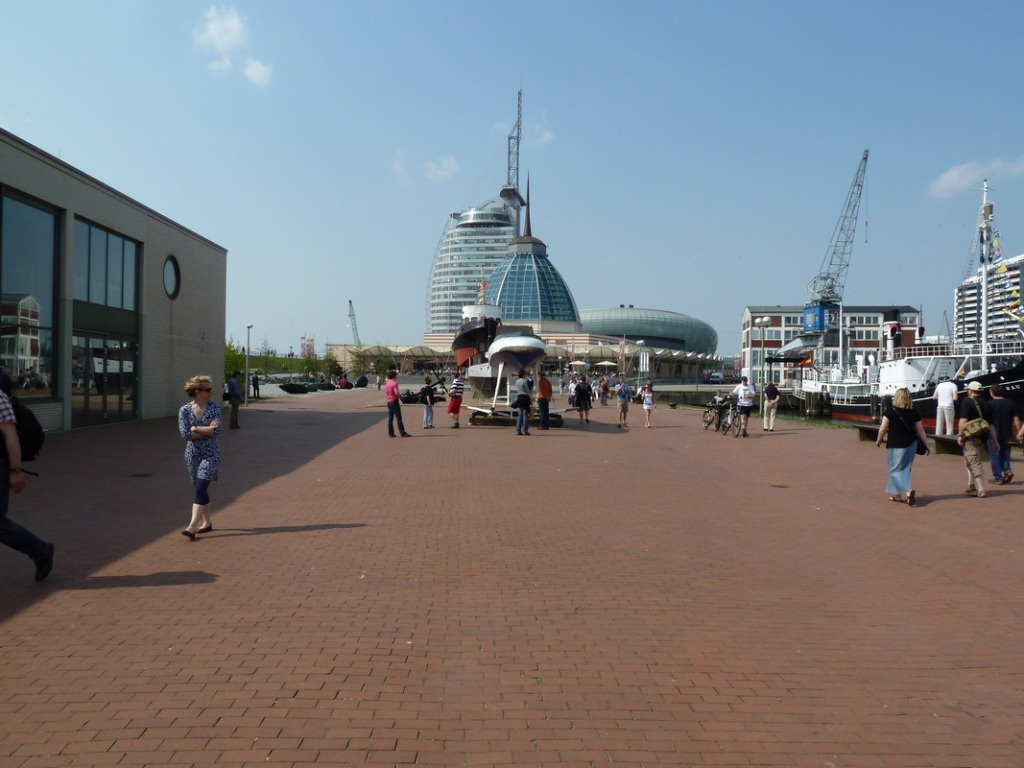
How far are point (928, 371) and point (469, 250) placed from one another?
150 meters

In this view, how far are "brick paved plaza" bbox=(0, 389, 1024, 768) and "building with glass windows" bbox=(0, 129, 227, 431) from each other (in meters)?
8.49

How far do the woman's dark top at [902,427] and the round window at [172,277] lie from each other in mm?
22029

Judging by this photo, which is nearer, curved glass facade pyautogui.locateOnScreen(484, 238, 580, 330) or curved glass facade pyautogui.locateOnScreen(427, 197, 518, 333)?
curved glass facade pyautogui.locateOnScreen(484, 238, 580, 330)

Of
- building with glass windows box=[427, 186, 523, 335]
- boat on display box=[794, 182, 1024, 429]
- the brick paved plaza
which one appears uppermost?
building with glass windows box=[427, 186, 523, 335]

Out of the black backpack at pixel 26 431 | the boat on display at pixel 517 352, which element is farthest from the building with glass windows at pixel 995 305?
the black backpack at pixel 26 431

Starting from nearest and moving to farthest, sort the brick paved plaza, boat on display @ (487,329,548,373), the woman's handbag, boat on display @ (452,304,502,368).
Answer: the brick paved plaza < the woman's handbag < boat on display @ (487,329,548,373) < boat on display @ (452,304,502,368)

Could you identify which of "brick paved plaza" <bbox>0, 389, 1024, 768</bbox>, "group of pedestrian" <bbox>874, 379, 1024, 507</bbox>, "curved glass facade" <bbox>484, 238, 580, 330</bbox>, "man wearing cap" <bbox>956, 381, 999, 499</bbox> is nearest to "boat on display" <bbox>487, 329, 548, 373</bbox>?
"brick paved plaza" <bbox>0, 389, 1024, 768</bbox>

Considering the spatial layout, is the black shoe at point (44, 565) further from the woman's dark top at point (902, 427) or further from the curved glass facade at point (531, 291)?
the curved glass facade at point (531, 291)

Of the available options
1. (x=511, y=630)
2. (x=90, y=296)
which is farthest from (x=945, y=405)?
(x=90, y=296)

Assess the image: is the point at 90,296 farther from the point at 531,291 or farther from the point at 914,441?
the point at 531,291

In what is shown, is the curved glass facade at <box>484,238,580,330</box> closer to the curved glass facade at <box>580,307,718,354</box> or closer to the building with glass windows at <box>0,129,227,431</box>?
the curved glass facade at <box>580,307,718,354</box>

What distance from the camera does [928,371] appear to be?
36969 mm

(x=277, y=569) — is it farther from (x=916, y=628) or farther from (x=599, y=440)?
(x=599, y=440)

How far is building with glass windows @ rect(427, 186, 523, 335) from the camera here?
589 ft
